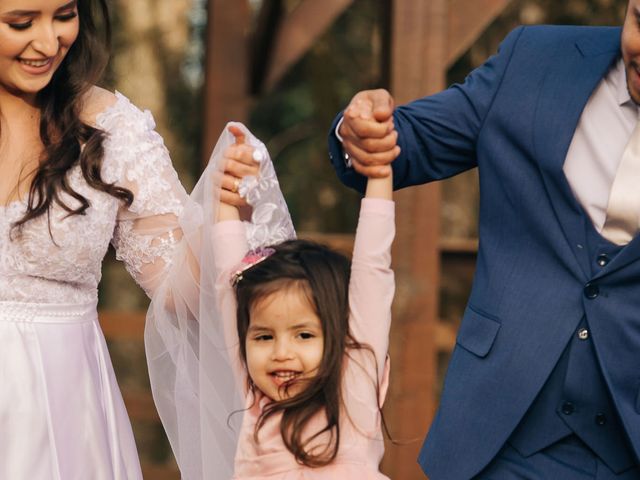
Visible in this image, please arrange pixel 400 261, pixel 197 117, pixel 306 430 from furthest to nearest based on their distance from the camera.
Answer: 1. pixel 197 117
2. pixel 400 261
3. pixel 306 430

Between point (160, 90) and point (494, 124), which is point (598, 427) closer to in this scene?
point (494, 124)

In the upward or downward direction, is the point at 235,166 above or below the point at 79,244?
above

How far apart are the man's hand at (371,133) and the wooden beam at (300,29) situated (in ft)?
11.5

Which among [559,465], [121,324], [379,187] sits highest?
[379,187]

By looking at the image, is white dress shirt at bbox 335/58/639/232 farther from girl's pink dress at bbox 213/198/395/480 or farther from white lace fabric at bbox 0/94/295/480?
white lace fabric at bbox 0/94/295/480

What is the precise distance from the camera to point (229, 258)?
362cm

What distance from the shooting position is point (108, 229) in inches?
145

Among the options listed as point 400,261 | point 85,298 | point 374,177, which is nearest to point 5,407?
point 85,298

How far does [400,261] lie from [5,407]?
2840mm

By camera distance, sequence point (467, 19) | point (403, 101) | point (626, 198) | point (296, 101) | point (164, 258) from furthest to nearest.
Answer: point (296, 101) < point (467, 19) < point (403, 101) < point (164, 258) < point (626, 198)

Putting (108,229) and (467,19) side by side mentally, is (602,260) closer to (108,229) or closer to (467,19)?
(108,229)

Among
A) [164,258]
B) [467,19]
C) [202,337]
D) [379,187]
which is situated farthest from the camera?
[467,19]

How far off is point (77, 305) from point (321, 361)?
653mm

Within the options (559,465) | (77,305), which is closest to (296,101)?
(77,305)
